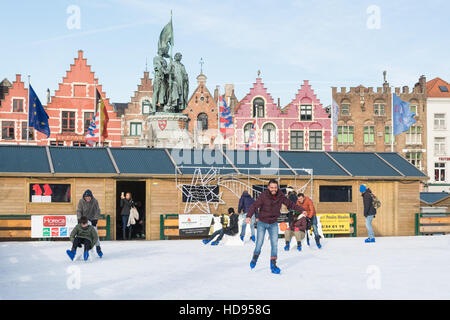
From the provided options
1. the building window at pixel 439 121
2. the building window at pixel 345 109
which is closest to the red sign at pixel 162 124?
the building window at pixel 345 109

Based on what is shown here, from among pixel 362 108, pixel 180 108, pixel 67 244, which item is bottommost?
pixel 67 244

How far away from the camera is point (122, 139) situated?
49.4 m

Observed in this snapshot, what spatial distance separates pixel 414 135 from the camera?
5472 cm

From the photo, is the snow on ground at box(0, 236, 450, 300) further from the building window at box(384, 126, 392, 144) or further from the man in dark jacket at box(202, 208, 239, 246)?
the building window at box(384, 126, 392, 144)

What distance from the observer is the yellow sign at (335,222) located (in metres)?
19.8

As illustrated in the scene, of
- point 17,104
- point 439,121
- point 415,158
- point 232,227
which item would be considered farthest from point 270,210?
point 439,121

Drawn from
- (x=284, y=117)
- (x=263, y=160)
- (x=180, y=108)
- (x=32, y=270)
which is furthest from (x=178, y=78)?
(x=284, y=117)

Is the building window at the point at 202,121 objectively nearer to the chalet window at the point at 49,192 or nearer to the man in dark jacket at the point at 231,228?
the chalet window at the point at 49,192

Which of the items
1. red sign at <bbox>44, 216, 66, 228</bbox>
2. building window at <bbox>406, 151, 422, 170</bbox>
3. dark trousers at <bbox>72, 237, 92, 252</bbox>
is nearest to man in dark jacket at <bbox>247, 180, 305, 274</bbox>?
dark trousers at <bbox>72, 237, 92, 252</bbox>

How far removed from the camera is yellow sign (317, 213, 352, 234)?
1983cm

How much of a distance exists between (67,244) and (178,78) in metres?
9.50

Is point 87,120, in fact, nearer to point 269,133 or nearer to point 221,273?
point 269,133

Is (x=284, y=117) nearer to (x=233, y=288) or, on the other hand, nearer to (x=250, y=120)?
(x=250, y=120)
